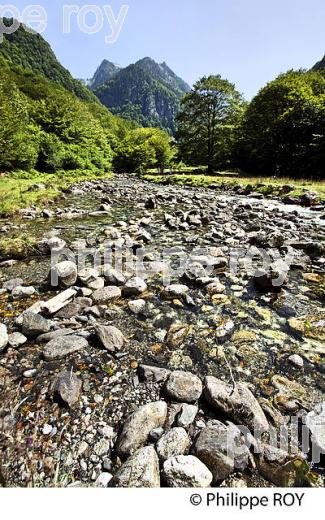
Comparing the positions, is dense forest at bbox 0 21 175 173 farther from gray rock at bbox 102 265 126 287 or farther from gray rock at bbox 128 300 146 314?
gray rock at bbox 128 300 146 314

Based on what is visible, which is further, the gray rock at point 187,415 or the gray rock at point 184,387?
the gray rock at point 184,387

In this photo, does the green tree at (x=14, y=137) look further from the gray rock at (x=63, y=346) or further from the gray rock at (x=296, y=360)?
the gray rock at (x=296, y=360)

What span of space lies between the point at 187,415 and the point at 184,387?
0.92ft

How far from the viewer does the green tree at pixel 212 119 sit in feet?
104

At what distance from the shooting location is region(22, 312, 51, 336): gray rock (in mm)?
3412

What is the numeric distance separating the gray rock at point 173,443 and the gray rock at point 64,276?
11.1ft

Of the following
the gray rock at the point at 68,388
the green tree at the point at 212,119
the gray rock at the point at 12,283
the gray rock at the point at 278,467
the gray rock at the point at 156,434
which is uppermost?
the green tree at the point at 212,119

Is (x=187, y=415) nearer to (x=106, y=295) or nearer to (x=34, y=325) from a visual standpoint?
(x=34, y=325)

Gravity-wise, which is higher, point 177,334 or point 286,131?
point 286,131

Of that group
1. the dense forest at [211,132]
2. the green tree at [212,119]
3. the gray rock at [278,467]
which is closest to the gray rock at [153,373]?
the gray rock at [278,467]

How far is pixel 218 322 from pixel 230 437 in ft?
6.31

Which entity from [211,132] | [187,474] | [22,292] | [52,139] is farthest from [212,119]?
[187,474]

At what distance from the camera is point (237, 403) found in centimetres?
242

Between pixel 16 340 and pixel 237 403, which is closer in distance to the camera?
pixel 237 403
